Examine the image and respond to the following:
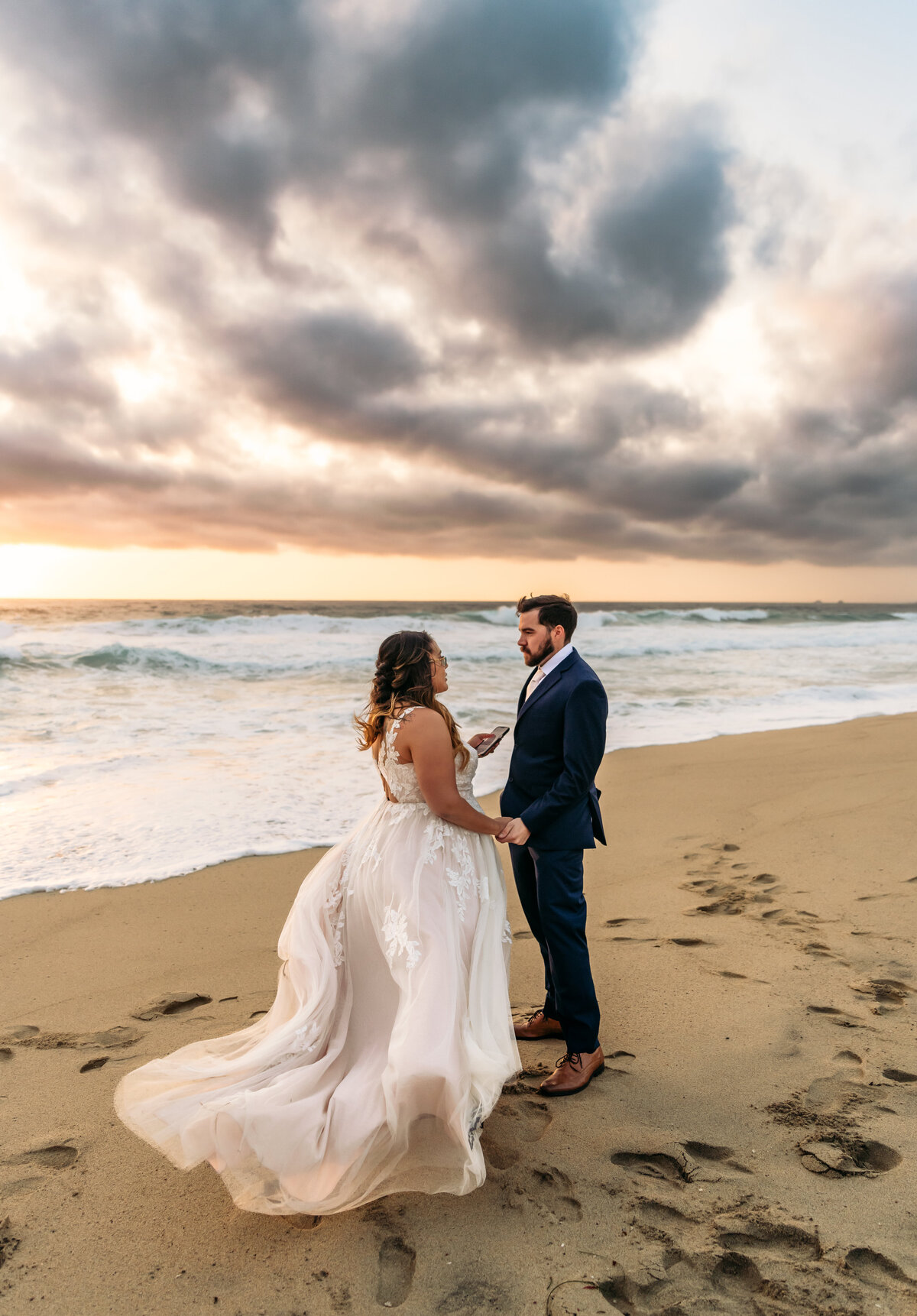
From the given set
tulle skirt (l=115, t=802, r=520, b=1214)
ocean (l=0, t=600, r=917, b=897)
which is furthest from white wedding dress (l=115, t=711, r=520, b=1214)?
ocean (l=0, t=600, r=917, b=897)

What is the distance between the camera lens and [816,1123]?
2.88 meters

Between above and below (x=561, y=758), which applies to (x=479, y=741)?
above

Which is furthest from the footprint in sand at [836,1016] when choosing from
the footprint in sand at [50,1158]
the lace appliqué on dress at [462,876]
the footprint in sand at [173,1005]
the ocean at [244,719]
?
the ocean at [244,719]

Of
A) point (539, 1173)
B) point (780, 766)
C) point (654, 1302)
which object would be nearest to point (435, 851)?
point (539, 1173)

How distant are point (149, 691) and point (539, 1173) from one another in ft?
49.1

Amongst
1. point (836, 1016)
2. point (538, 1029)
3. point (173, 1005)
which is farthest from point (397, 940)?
point (836, 1016)

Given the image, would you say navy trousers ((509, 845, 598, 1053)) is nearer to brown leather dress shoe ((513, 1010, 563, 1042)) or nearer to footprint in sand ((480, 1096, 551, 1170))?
brown leather dress shoe ((513, 1010, 563, 1042))

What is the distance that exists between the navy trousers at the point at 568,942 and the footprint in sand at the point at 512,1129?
333mm

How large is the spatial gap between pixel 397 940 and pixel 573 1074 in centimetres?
113

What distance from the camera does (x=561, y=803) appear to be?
3277 millimetres

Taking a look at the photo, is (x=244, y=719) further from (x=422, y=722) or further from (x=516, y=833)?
(x=422, y=722)

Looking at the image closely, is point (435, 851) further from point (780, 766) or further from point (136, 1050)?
point (780, 766)

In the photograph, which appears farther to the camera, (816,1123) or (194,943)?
(194,943)

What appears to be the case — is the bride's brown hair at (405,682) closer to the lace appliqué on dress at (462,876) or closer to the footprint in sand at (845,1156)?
the lace appliqué on dress at (462,876)
